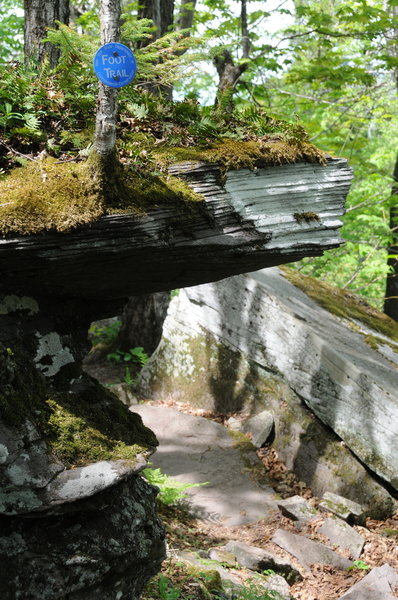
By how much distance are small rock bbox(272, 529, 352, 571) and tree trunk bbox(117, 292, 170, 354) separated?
534cm

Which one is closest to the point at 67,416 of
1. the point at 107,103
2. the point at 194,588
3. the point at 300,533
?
the point at 107,103

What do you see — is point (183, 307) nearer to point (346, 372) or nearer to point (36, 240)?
point (346, 372)

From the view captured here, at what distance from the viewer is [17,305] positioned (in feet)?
11.1

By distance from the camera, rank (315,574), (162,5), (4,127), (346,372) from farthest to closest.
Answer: (162,5), (346,372), (315,574), (4,127)

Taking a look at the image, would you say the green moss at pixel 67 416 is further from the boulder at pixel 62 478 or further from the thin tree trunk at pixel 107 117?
the thin tree trunk at pixel 107 117

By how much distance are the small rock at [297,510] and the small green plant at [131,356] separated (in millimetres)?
4521

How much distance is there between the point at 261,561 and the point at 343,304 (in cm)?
522

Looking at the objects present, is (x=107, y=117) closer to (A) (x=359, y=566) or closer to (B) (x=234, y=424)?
(A) (x=359, y=566)

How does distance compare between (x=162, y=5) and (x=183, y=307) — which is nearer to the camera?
(x=183, y=307)

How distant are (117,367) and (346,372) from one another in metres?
5.01

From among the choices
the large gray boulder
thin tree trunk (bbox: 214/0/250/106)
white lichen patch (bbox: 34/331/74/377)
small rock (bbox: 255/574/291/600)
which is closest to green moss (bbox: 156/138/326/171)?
white lichen patch (bbox: 34/331/74/377)

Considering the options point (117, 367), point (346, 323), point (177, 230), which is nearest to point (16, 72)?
point (177, 230)

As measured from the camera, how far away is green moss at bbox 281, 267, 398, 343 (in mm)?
8781

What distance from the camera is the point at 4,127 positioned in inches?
125
